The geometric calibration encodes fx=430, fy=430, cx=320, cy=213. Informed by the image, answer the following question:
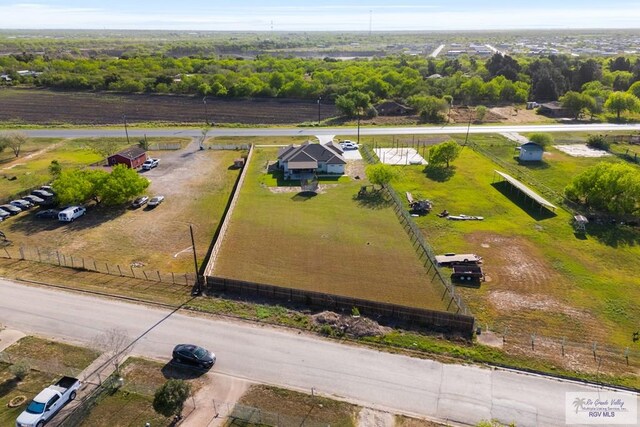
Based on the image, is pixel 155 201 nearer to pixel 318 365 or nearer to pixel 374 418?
pixel 318 365

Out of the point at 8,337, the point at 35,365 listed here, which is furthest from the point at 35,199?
the point at 35,365

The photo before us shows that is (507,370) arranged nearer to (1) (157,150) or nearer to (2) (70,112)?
(1) (157,150)

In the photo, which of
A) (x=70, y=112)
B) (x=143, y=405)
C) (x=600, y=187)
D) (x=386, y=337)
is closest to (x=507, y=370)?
(x=386, y=337)

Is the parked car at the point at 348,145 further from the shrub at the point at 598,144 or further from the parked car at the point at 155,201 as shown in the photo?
the shrub at the point at 598,144

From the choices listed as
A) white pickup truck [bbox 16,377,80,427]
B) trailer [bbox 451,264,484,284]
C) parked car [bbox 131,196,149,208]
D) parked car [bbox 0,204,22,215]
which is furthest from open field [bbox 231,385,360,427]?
parked car [bbox 0,204,22,215]

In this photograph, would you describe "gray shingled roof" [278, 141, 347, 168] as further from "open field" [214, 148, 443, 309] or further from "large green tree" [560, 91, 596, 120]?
"large green tree" [560, 91, 596, 120]

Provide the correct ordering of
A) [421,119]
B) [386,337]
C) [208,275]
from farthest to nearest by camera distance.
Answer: [421,119] < [208,275] < [386,337]
